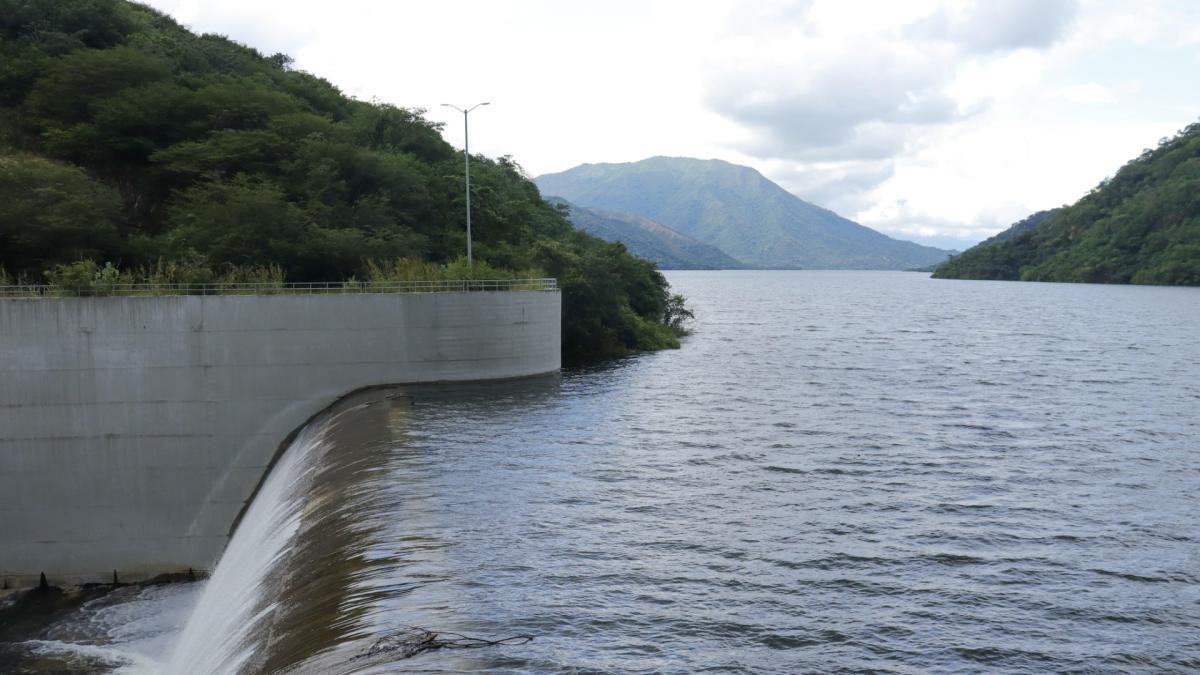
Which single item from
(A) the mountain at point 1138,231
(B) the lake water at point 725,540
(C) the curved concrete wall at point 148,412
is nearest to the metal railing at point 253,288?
(C) the curved concrete wall at point 148,412

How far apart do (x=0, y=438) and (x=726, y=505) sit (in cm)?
2173

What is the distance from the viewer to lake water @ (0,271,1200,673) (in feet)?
39.4

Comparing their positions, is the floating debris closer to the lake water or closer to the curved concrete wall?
the lake water

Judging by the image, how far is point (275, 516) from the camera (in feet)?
66.1

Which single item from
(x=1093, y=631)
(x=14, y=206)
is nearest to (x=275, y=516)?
(x=1093, y=631)

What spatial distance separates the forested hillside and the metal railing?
0.96 m

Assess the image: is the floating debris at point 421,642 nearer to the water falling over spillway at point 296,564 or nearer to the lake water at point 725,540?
the lake water at point 725,540

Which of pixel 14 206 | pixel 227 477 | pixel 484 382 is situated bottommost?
pixel 227 477

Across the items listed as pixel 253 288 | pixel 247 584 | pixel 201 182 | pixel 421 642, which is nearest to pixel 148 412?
pixel 253 288

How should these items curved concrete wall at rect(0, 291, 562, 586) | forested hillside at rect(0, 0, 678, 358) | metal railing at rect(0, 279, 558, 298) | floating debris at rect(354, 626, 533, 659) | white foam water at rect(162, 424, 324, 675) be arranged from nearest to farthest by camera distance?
floating debris at rect(354, 626, 533, 659)
white foam water at rect(162, 424, 324, 675)
curved concrete wall at rect(0, 291, 562, 586)
metal railing at rect(0, 279, 558, 298)
forested hillside at rect(0, 0, 678, 358)

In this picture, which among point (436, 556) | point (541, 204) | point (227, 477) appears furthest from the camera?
point (541, 204)

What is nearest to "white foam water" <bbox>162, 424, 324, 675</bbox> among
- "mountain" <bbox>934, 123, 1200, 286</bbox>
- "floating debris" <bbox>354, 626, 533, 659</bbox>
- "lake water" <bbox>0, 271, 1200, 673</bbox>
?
"lake water" <bbox>0, 271, 1200, 673</bbox>

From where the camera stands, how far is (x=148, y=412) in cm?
2734

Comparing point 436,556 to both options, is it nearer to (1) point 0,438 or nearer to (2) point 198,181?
(1) point 0,438
